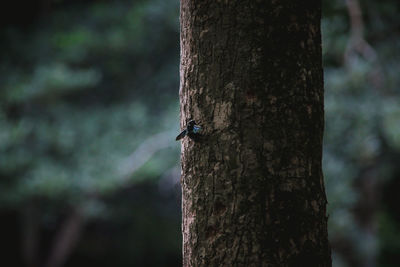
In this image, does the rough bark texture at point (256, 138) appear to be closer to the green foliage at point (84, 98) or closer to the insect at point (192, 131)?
the insect at point (192, 131)

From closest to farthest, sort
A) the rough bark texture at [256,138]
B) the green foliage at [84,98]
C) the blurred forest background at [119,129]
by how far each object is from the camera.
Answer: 1. the rough bark texture at [256,138]
2. the blurred forest background at [119,129]
3. the green foliage at [84,98]

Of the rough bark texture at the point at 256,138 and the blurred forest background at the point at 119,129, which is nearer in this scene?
the rough bark texture at the point at 256,138

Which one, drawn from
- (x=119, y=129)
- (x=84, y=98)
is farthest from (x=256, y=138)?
(x=84, y=98)

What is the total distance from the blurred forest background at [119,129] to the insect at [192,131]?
11.0ft

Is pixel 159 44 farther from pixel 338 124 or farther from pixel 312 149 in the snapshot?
pixel 312 149

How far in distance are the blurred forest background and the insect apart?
11.0ft

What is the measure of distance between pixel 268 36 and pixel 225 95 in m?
0.17

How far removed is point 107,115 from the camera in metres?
7.14

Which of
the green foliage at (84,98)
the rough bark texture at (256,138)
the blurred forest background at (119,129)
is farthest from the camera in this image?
the green foliage at (84,98)

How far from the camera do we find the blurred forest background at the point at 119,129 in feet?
17.4

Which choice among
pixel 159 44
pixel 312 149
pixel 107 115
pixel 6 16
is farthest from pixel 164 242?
pixel 312 149

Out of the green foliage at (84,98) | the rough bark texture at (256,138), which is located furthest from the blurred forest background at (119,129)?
the rough bark texture at (256,138)

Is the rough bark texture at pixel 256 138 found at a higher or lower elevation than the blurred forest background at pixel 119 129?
lower

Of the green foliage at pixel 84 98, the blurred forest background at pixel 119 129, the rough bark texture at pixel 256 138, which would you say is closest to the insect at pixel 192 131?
the rough bark texture at pixel 256 138
